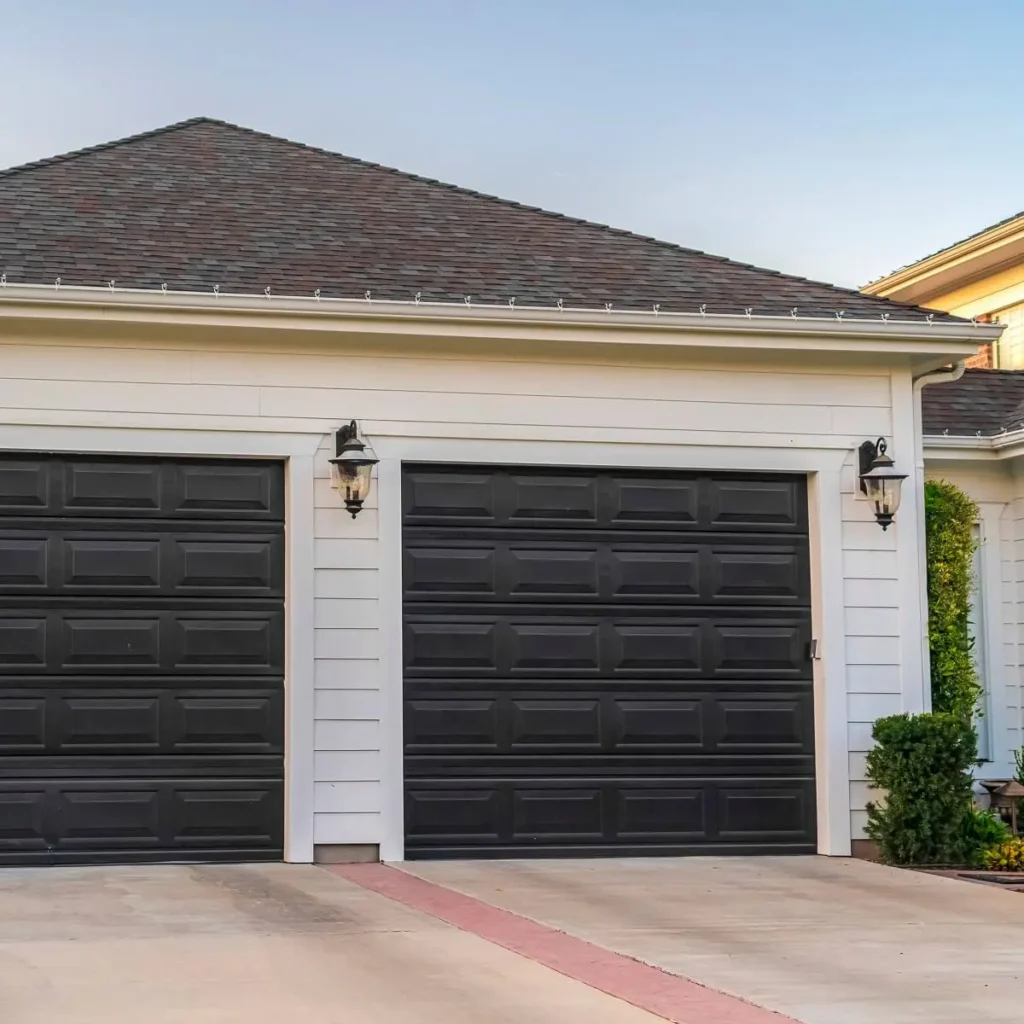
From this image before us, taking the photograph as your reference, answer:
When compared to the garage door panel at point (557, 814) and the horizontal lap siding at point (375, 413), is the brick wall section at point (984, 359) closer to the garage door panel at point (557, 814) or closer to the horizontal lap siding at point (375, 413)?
the horizontal lap siding at point (375, 413)

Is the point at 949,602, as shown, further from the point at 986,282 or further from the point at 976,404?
the point at 986,282

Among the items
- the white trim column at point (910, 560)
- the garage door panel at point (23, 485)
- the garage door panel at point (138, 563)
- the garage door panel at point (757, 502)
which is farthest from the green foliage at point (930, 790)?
the garage door panel at point (23, 485)

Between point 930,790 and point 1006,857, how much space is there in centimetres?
62

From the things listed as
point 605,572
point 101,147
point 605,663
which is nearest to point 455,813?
point 605,663

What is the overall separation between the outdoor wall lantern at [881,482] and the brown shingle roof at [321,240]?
→ 1022 millimetres

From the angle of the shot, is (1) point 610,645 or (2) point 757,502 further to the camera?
(2) point 757,502

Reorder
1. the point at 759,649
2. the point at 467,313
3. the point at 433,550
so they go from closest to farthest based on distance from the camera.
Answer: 1. the point at 467,313
2. the point at 433,550
3. the point at 759,649

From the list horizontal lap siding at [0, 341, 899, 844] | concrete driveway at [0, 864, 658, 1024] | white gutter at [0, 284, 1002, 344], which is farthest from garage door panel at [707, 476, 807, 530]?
concrete driveway at [0, 864, 658, 1024]

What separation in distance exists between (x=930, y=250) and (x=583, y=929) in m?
12.0

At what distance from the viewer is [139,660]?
10.2m

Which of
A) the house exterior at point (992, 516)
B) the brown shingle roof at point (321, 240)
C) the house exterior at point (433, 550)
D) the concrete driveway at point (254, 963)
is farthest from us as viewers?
the house exterior at point (992, 516)

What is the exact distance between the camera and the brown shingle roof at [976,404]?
12.9 metres

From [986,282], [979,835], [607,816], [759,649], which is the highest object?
[986,282]

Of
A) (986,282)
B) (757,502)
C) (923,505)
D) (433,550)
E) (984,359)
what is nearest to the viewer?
(433,550)
